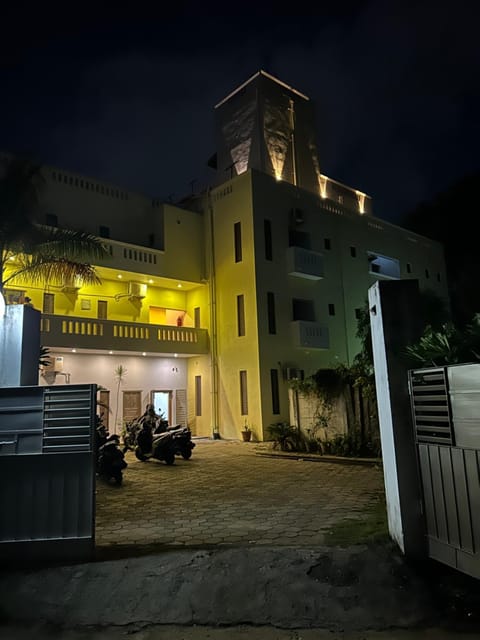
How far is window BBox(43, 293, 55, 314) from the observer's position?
50.1 feet

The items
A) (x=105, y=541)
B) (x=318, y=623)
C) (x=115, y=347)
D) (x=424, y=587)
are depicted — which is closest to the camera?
(x=318, y=623)

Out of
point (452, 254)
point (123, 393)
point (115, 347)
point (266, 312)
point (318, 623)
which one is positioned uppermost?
point (452, 254)

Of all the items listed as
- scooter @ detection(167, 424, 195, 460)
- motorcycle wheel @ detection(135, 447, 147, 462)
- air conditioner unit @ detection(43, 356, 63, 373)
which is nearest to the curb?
scooter @ detection(167, 424, 195, 460)

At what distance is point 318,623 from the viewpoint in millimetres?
3229

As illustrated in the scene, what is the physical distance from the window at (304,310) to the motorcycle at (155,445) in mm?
8778

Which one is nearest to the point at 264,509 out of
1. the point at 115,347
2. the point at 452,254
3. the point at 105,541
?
the point at 105,541

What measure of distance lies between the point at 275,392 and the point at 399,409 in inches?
470

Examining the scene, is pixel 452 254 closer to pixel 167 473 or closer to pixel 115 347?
pixel 115 347

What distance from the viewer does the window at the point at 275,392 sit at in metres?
15.5

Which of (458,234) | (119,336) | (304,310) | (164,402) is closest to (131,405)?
(164,402)

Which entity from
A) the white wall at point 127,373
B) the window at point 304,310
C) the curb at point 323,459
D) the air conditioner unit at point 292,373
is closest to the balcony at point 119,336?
the white wall at point 127,373

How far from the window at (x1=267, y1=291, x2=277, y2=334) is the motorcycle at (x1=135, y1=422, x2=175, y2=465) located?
269 inches

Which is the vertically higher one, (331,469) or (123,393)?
(123,393)

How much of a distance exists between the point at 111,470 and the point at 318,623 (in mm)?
5401
